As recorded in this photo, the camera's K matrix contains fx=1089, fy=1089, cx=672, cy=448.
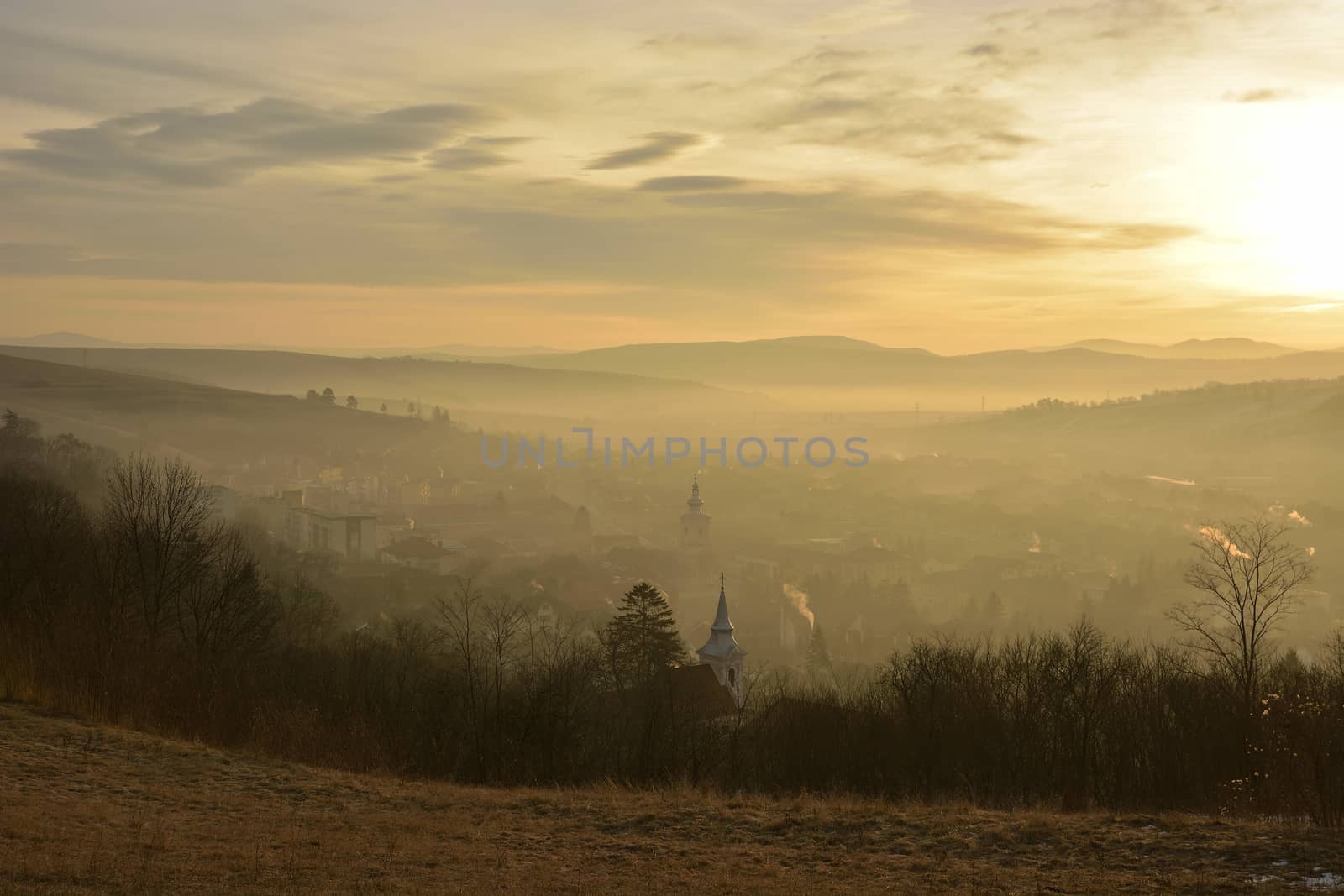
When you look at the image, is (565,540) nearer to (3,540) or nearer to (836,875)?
(3,540)

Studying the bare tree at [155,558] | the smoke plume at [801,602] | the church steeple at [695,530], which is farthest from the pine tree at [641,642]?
the church steeple at [695,530]

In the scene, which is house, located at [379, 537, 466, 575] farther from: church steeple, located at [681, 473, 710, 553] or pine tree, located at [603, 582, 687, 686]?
pine tree, located at [603, 582, 687, 686]

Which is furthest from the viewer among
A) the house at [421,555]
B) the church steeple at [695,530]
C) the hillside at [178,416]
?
the hillside at [178,416]

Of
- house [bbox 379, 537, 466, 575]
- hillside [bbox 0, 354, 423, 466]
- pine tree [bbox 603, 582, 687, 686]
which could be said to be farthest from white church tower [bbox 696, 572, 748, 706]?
hillside [bbox 0, 354, 423, 466]

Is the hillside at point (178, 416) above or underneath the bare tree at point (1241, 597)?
above

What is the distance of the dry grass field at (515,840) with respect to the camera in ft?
33.0

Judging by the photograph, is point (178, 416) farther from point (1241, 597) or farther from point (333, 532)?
point (1241, 597)

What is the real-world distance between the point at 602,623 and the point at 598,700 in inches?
1254

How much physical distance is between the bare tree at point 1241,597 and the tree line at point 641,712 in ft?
1.35

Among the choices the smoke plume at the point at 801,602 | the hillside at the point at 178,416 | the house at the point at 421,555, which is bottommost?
the smoke plume at the point at 801,602

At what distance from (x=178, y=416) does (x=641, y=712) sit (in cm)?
11979

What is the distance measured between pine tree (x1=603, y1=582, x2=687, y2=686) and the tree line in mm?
1319

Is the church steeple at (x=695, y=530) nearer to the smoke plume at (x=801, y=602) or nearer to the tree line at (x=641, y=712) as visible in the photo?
the smoke plume at (x=801, y=602)

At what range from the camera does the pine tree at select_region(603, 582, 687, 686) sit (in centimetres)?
3291
